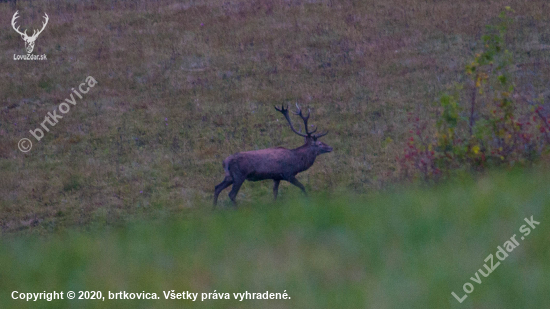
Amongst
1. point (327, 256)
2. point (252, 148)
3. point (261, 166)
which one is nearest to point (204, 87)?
point (252, 148)

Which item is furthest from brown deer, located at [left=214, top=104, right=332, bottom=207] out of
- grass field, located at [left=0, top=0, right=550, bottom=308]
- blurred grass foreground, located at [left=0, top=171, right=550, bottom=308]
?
blurred grass foreground, located at [left=0, top=171, right=550, bottom=308]

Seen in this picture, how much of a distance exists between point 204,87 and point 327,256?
16.1 meters

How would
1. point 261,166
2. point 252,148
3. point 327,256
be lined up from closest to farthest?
point 327,256 < point 261,166 < point 252,148

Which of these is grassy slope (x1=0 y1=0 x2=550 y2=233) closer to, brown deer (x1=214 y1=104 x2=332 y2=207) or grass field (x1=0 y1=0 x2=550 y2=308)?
grass field (x1=0 y1=0 x2=550 y2=308)

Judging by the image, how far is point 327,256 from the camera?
5004mm

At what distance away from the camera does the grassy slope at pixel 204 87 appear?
14.2m

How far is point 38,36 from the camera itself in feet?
82.9

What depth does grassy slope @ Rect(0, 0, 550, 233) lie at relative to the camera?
1423cm

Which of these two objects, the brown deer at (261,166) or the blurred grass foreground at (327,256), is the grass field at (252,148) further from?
the brown deer at (261,166)

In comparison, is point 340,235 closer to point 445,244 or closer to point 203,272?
point 445,244

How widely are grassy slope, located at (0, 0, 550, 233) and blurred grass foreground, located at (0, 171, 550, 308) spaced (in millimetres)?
5961

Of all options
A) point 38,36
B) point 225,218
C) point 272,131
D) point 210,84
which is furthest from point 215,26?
point 225,218

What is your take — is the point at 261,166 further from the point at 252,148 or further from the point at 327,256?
the point at 327,256

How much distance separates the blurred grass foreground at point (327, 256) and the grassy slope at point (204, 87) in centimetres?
596
